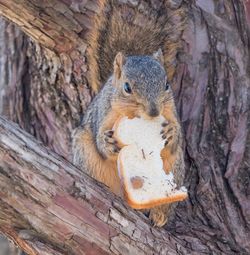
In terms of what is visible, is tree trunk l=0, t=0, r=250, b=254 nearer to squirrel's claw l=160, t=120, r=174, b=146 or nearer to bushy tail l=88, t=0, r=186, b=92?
bushy tail l=88, t=0, r=186, b=92

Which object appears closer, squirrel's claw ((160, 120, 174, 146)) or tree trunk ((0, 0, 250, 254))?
squirrel's claw ((160, 120, 174, 146))

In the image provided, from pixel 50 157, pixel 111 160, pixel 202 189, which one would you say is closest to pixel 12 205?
pixel 50 157

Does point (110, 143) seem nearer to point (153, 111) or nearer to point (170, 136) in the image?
point (170, 136)


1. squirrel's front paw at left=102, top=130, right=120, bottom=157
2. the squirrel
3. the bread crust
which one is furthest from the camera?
squirrel's front paw at left=102, top=130, right=120, bottom=157

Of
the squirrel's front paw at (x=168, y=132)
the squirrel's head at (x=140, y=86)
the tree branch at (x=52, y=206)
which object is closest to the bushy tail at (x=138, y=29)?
the squirrel's head at (x=140, y=86)

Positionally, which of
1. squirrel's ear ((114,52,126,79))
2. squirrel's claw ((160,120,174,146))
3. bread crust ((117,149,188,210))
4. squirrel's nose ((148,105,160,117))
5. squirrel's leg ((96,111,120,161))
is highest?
squirrel's nose ((148,105,160,117))

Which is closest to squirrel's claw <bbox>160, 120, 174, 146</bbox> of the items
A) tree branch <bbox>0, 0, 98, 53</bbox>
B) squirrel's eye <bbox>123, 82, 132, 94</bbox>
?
squirrel's eye <bbox>123, 82, 132, 94</bbox>

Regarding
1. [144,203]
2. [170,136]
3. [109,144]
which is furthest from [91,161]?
[144,203]

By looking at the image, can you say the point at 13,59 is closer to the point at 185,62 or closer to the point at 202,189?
the point at 185,62

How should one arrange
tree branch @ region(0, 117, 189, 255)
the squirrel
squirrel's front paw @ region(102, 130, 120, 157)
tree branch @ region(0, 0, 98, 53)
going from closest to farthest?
tree branch @ region(0, 117, 189, 255), the squirrel, squirrel's front paw @ region(102, 130, 120, 157), tree branch @ region(0, 0, 98, 53)
